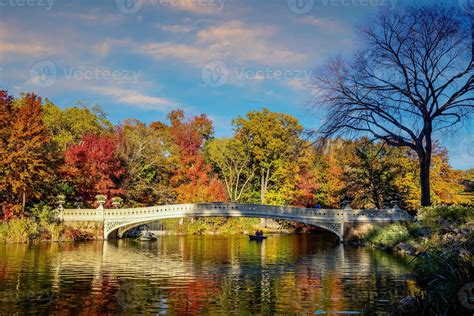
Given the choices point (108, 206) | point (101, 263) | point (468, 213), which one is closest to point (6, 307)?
point (101, 263)

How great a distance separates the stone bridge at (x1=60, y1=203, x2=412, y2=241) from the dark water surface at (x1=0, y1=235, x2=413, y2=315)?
848 centimetres

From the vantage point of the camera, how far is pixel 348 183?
37688mm

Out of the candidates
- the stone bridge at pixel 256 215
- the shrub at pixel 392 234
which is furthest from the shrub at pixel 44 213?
the shrub at pixel 392 234

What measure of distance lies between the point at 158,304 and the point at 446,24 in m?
19.4

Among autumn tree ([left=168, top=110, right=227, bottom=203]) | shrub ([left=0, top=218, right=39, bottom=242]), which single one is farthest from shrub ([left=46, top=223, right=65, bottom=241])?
autumn tree ([left=168, top=110, right=227, bottom=203])

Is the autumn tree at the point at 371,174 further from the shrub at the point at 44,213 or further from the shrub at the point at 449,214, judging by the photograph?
the shrub at the point at 44,213

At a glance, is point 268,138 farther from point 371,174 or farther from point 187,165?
point 371,174

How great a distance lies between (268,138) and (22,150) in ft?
82.0

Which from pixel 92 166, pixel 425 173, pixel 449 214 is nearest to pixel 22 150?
pixel 92 166

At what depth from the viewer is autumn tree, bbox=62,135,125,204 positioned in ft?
115

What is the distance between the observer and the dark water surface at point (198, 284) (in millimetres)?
10133

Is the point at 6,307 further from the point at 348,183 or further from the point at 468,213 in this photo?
the point at 348,183

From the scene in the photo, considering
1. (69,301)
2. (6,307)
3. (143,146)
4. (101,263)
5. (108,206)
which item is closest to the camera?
(6,307)

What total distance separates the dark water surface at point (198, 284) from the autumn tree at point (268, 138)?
25601 millimetres
